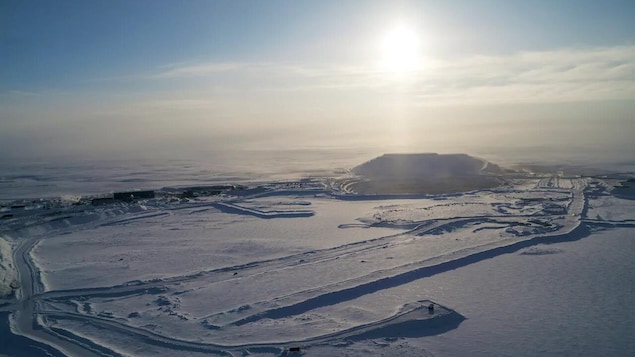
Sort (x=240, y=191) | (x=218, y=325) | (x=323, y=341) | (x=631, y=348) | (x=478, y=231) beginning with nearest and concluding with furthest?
(x=631, y=348) → (x=323, y=341) → (x=218, y=325) → (x=478, y=231) → (x=240, y=191)

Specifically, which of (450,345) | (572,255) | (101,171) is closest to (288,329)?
(450,345)

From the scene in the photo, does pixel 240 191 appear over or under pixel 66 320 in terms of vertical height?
over

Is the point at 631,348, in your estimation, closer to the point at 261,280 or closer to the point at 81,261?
the point at 261,280

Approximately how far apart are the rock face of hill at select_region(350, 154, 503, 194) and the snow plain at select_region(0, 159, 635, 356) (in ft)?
20.7

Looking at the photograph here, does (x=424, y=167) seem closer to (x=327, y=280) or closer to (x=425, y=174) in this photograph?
(x=425, y=174)

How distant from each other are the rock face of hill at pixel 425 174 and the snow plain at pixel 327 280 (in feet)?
20.7

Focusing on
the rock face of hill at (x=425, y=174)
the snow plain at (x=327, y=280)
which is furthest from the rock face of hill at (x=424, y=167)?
the snow plain at (x=327, y=280)

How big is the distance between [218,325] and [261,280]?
9.22 ft

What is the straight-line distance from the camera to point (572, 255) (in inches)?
547

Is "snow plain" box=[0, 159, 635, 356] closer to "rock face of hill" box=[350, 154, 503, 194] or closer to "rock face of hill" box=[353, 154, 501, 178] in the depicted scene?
"rock face of hill" box=[350, 154, 503, 194]

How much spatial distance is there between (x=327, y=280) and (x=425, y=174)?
2311cm

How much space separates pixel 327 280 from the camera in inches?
471

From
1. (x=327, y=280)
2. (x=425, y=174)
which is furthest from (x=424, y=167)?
(x=327, y=280)

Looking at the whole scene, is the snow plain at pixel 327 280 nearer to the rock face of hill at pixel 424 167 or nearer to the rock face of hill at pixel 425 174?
the rock face of hill at pixel 425 174
